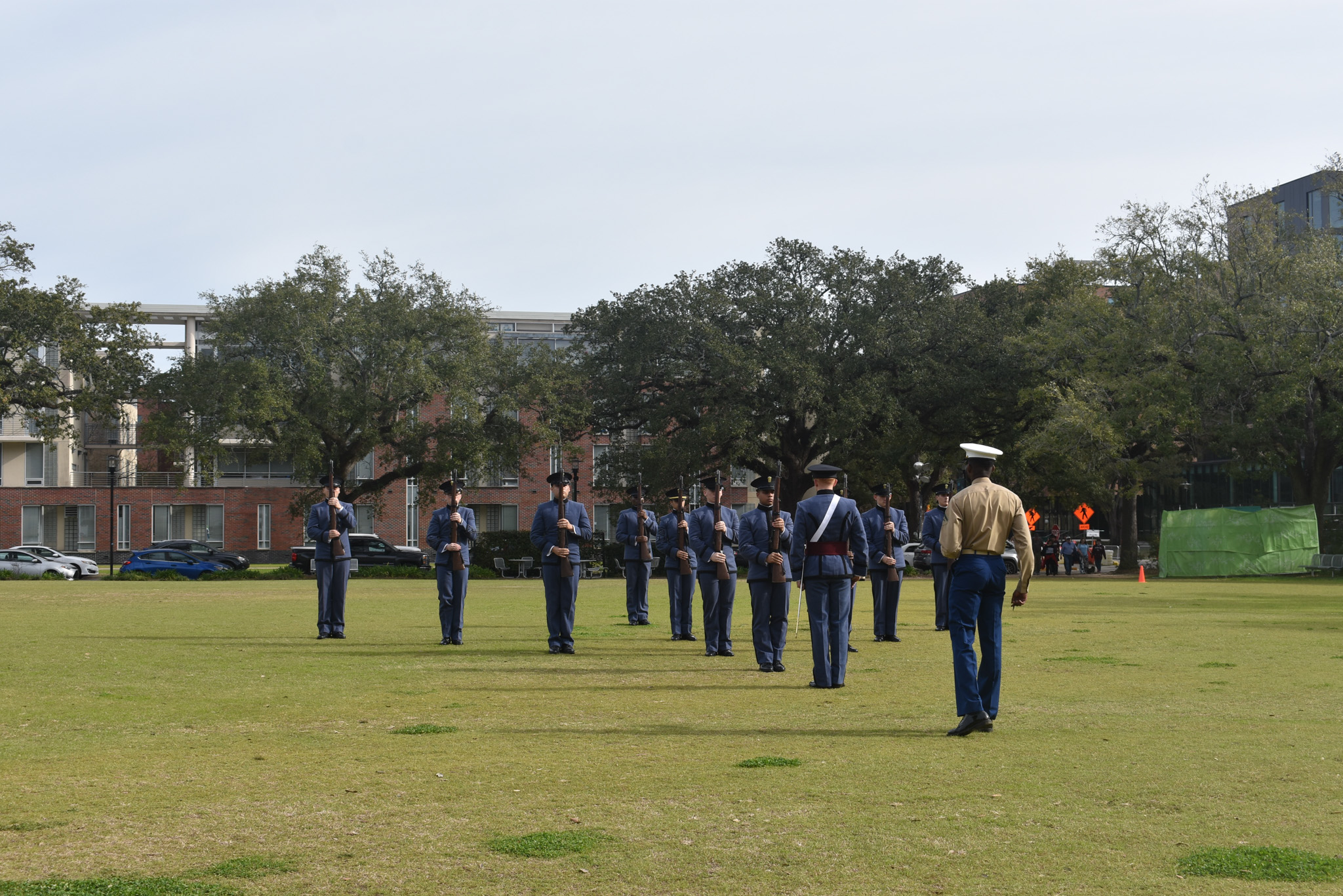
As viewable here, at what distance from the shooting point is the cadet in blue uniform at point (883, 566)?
18531 millimetres

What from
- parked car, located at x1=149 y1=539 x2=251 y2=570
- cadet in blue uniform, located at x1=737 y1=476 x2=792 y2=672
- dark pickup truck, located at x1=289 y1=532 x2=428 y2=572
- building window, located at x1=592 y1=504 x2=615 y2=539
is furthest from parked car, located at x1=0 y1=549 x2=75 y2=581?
cadet in blue uniform, located at x1=737 y1=476 x2=792 y2=672

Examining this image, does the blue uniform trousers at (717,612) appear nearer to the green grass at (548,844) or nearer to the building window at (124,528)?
the green grass at (548,844)

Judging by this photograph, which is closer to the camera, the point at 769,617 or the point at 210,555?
the point at 769,617

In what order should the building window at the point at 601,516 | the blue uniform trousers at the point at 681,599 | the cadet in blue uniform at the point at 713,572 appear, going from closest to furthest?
1. the cadet in blue uniform at the point at 713,572
2. the blue uniform trousers at the point at 681,599
3. the building window at the point at 601,516

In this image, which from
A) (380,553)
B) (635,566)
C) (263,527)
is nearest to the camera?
(635,566)

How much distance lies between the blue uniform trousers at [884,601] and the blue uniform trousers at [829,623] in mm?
6202

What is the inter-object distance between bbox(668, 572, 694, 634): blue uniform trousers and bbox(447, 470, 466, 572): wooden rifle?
9.76 feet

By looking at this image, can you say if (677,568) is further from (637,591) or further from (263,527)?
(263,527)

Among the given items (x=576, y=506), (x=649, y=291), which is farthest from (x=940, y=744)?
(x=649, y=291)

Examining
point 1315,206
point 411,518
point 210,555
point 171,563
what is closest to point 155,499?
point 411,518

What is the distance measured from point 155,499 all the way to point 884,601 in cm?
7080

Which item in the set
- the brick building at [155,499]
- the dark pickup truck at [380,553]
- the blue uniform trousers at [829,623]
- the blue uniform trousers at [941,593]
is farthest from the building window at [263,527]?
the blue uniform trousers at [829,623]

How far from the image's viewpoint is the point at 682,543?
19.0 meters

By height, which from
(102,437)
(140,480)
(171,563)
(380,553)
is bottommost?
(171,563)
